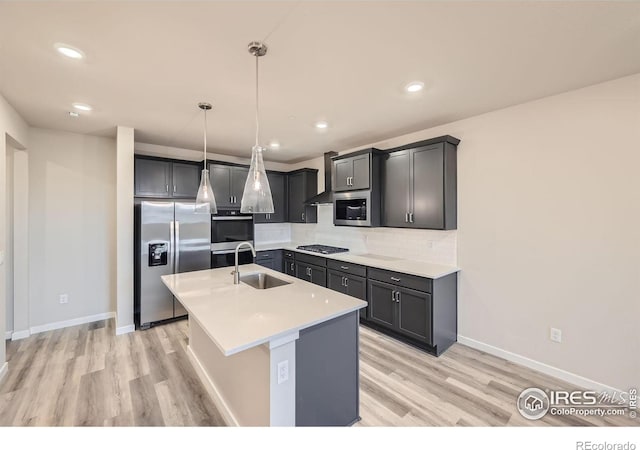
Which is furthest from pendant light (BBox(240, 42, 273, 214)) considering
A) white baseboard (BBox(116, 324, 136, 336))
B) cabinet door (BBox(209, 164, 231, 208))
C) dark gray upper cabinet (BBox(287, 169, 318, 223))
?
dark gray upper cabinet (BBox(287, 169, 318, 223))

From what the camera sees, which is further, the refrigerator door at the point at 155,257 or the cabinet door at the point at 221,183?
the cabinet door at the point at 221,183

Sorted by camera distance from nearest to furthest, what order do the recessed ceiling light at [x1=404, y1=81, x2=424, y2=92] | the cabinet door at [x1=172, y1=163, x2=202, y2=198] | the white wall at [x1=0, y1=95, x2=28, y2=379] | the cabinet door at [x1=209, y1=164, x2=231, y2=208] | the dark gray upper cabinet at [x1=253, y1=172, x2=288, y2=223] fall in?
the recessed ceiling light at [x1=404, y1=81, x2=424, y2=92] → the white wall at [x1=0, y1=95, x2=28, y2=379] → the cabinet door at [x1=172, y1=163, x2=202, y2=198] → the cabinet door at [x1=209, y1=164, x2=231, y2=208] → the dark gray upper cabinet at [x1=253, y1=172, x2=288, y2=223]

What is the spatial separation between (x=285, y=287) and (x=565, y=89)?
116 inches

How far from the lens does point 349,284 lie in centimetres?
380

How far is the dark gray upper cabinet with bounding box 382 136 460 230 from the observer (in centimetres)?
312

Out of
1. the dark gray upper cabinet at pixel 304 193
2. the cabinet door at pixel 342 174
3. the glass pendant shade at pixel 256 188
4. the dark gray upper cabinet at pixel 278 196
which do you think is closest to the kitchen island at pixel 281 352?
the glass pendant shade at pixel 256 188

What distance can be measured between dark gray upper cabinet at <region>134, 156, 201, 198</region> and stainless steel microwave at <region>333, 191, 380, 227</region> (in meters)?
2.19

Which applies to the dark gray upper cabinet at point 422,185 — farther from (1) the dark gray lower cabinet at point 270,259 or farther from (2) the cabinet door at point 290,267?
(1) the dark gray lower cabinet at point 270,259

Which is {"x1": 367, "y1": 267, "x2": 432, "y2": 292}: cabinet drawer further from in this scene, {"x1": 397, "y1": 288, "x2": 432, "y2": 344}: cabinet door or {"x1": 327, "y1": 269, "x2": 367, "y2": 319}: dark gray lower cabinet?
{"x1": 327, "y1": 269, "x2": 367, "y2": 319}: dark gray lower cabinet

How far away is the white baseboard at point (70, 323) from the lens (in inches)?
141

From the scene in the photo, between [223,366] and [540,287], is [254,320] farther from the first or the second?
[540,287]

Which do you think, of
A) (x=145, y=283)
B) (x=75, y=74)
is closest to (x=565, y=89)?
(x=75, y=74)

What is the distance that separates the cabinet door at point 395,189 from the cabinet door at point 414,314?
88cm

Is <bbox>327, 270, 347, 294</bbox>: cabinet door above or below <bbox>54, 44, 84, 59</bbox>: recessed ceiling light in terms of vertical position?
below
